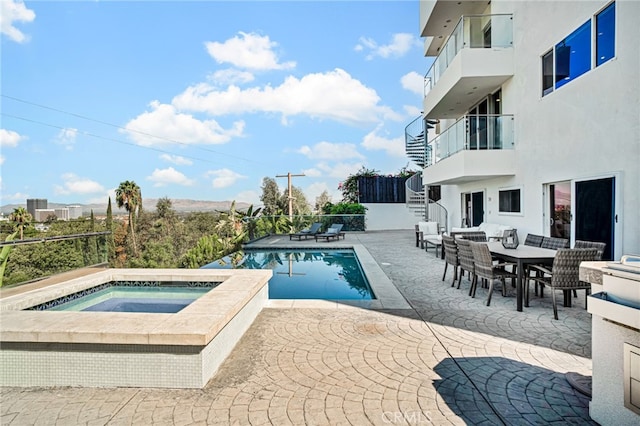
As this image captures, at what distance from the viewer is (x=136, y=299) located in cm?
550

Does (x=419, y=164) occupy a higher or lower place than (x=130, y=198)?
higher

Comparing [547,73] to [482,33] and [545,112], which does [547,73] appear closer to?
[545,112]

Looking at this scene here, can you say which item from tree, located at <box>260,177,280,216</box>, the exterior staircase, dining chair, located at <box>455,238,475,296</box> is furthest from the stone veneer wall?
tree, located at <box>260,177,280,216</box>

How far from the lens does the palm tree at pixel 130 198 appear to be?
83.1ft

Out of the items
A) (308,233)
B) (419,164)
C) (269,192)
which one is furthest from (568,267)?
(269,192)

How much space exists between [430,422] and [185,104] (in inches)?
1144

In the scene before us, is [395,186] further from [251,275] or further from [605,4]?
[251,275]

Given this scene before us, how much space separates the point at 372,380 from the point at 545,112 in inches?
324

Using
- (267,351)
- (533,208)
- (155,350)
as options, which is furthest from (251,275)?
(533,208)

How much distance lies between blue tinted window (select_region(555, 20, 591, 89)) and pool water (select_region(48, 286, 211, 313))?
8454mm

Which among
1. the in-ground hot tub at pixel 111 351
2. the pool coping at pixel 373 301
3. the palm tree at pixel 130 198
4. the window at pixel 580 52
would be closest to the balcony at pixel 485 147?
the window at pixel 580 52

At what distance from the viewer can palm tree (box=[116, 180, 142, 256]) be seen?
25.3 meters

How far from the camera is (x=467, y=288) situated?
634 centimetres

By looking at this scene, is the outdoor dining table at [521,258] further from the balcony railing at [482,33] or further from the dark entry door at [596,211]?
the balcony railing at [482,33]
